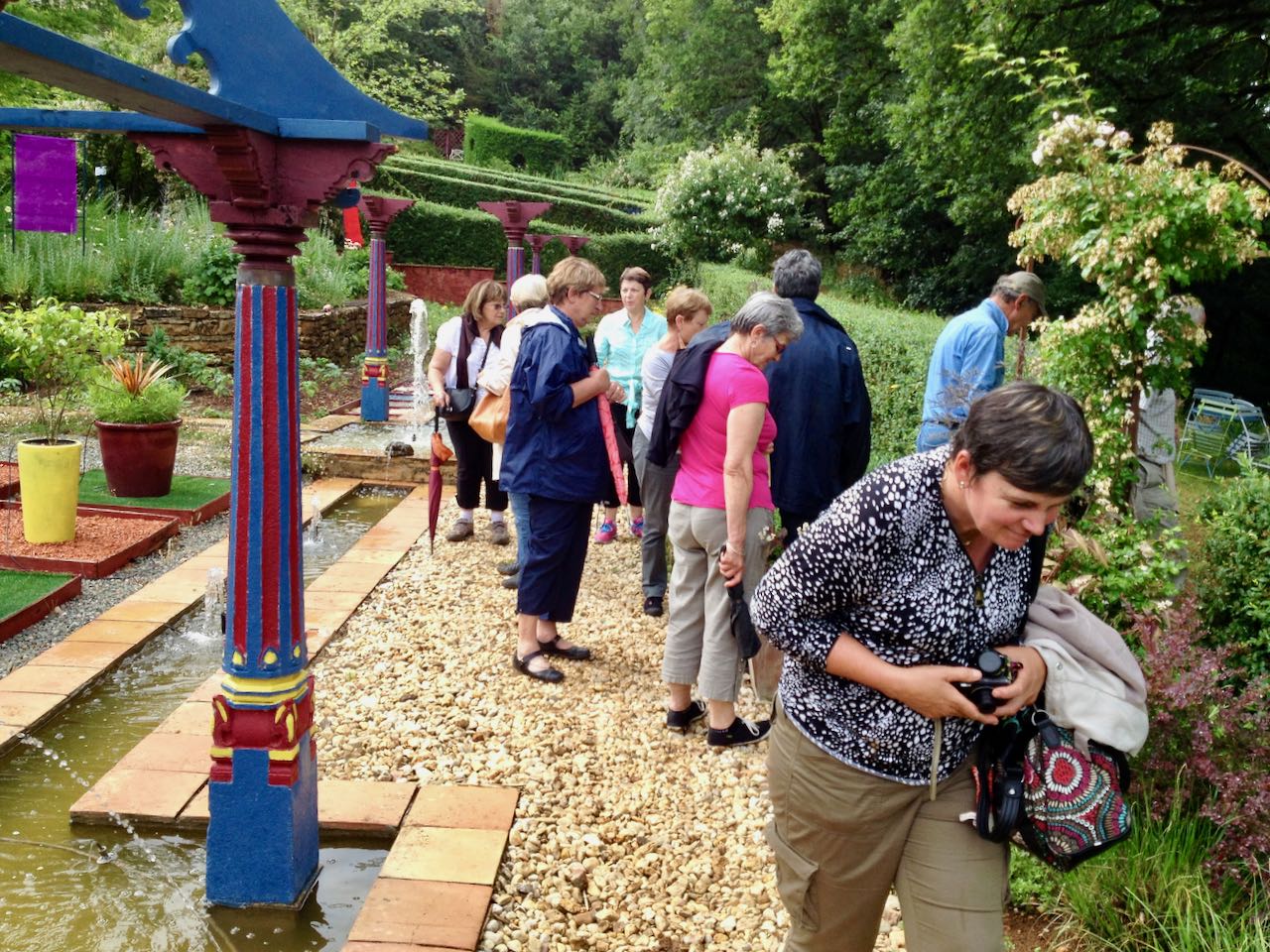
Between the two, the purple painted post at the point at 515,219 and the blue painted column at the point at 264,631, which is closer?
the blue painted column at the point at 264,631

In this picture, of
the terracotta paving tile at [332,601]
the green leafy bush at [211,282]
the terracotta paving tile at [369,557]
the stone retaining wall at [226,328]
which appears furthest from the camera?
the green leafy bush at [211,282]

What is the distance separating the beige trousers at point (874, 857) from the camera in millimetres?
1954

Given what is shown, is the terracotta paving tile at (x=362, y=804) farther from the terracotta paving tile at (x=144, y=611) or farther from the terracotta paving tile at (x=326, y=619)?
the terracotta paving tile at (x=144, y=611)

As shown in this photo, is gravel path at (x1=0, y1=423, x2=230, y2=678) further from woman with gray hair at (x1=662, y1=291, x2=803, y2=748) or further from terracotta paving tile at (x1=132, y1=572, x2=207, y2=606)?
woman with gray hair at (x1=662, y1=291, x2=803, y2=748)

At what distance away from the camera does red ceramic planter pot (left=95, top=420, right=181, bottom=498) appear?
7617mm

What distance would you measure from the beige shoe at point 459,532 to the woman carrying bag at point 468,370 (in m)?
0.32

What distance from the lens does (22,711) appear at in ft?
14.2

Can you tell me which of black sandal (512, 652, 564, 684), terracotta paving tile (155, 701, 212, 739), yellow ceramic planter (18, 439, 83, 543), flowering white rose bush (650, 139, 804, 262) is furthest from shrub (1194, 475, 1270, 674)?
flowering white rose bush (650, 139, 804, 262)

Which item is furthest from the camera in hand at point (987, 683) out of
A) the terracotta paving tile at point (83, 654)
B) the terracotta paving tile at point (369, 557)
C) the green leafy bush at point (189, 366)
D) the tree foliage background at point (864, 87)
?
the green leafy bush at point (189, 366)

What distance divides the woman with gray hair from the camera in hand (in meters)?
1.92

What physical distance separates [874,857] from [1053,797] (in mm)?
357

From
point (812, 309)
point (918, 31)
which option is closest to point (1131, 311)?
point (812, 309)

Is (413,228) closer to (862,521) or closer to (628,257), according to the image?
(628,257)

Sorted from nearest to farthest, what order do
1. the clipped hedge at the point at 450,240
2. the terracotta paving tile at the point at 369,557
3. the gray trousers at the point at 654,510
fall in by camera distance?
the gray trousers at the point at 654,510
the terracotta paving tile at the point at 369,557
the clipped hedge at the point at 450,240
